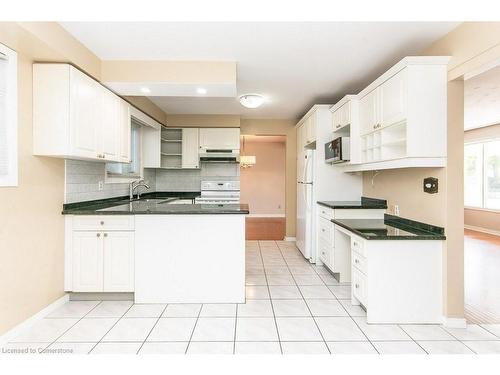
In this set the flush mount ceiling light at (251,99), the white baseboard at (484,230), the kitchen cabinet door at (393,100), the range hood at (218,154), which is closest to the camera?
the kitchen cabinet door at (393,100)

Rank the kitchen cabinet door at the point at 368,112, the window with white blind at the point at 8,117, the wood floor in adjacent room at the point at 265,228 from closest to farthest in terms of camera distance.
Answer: the window with white blind at the point at 8,117, the kitchen cabinet door at the point at 368,112, the wood floor in adjacent room at the point at 265,228

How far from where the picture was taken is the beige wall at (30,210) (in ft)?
6.86

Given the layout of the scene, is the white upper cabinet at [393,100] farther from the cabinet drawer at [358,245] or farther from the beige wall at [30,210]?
the beige wall at [30,210]

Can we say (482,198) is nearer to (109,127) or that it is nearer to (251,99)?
(251,99)

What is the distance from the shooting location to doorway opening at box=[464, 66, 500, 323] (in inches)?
117

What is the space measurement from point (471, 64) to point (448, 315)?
1.97 m

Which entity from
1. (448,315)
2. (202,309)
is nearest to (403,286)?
(448,315)

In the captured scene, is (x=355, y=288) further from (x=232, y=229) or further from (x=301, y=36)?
(x=301, y=36)

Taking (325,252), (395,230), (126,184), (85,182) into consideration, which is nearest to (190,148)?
(126,184)

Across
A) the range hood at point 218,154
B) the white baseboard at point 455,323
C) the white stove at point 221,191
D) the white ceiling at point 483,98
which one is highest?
the white ceiling at point 483,98

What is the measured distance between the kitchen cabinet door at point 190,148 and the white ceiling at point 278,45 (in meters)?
2.04

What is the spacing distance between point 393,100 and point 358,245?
1340mm

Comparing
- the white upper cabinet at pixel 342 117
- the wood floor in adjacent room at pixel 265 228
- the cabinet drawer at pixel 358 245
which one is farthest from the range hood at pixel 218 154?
the cabinet drawer at pixel 358 245

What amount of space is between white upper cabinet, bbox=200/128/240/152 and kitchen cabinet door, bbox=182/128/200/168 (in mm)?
117
